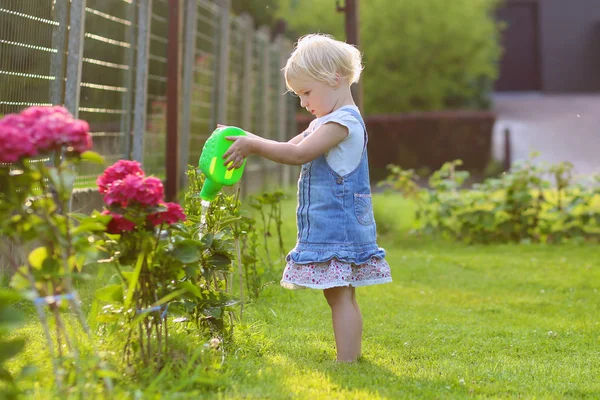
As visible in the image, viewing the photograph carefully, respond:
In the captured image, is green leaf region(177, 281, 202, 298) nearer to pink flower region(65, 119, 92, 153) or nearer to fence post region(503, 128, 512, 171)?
pink flower region(65, 119, 92, 153)

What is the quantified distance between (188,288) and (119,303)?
0.32 metres

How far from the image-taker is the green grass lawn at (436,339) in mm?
3062

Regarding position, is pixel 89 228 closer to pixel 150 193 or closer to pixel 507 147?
pixel 150 193

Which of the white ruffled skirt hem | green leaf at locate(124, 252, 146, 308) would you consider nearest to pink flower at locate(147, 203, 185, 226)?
green leaf at locate(124, 252, 146, 308)

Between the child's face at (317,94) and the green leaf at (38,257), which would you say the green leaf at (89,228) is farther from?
the child's face at (317,94)

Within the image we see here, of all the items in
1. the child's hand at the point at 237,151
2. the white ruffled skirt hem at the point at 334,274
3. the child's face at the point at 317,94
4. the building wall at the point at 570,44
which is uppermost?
the building wall at the point at 570,44

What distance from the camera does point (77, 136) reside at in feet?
7.80

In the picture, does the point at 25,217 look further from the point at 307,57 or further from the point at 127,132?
the point at 127,132

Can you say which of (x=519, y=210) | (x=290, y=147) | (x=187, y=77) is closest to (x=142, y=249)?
(x=290, y=147)

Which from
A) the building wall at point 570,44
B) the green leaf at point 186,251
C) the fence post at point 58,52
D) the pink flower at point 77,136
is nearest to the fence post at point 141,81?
the fence post at point 58,52

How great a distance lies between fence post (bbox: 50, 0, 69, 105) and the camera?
194 inches

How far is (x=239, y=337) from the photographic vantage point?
3.60 m

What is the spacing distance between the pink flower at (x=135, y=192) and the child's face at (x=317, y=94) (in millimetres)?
1022

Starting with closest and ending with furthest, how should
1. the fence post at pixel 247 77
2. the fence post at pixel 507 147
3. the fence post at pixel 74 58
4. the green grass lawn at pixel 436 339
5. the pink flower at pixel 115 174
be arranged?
the pink flower at pixel 115 174 → the green grass lawn at pixel 436 339 → the fence post at pixel 74 58 → the fence post at pixel 247 77 → the fence post at pixel 507 147
